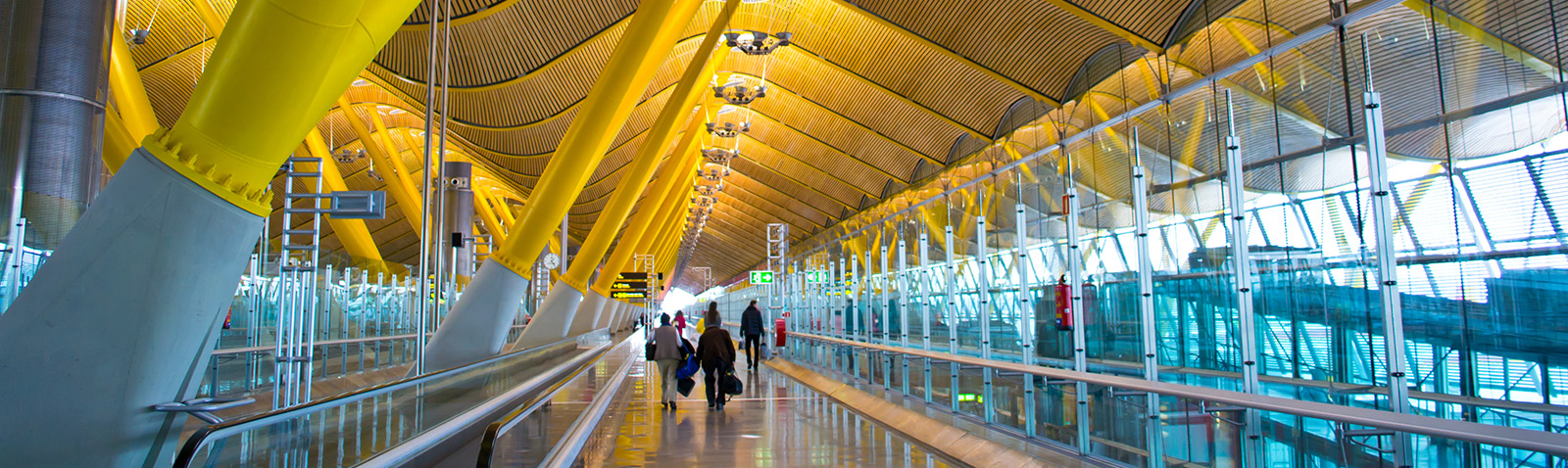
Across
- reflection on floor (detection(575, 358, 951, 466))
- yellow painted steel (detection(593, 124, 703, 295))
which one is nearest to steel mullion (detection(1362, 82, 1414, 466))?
reflection on floor (detection(575, 358, 951, 466))

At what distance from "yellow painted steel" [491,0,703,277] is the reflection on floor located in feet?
9.61

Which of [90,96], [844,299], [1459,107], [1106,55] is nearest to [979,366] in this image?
[1459,107]

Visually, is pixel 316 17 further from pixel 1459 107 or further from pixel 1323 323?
pixel 1323 323

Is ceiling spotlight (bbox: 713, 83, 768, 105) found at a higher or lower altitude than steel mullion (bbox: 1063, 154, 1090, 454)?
higher

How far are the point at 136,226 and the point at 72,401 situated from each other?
0.75m

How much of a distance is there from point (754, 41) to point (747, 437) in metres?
8.83

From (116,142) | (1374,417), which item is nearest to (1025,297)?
(1374,417)

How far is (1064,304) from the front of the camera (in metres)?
12.2

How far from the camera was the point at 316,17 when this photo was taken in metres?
4.26

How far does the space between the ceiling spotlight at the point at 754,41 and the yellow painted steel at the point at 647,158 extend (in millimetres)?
2613

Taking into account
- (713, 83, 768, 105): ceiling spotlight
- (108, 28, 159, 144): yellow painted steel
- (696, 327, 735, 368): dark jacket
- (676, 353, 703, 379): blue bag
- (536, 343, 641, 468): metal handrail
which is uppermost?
(713, 83, 768, 105): ceiling spotlight

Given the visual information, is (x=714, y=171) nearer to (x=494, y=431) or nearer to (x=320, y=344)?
(x=320, y=344)

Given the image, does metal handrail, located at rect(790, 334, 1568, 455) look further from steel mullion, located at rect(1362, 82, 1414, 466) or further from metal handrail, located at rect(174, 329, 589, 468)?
metal handrail, located at rect(174, 329, 589, 468)

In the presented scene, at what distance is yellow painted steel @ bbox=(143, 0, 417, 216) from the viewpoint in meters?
4.12
